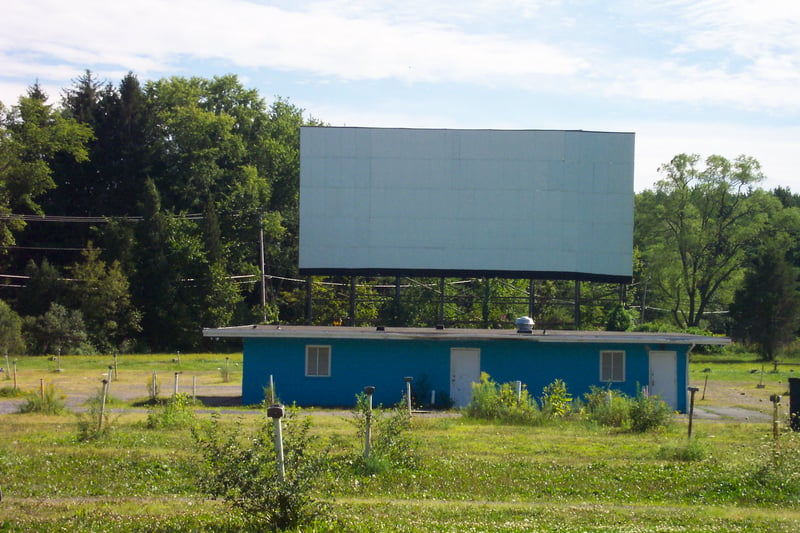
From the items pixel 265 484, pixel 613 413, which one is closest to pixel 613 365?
pixel 613 413

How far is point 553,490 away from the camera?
12.7m

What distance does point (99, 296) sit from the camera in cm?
5569

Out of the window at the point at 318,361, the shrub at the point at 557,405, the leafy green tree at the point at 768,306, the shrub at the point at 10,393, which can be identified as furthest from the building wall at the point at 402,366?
the leafy green tree at the point at 768,306

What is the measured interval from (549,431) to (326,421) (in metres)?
5.55

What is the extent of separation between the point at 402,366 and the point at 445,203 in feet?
48.3

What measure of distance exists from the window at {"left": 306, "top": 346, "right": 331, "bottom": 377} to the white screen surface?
13097 mm

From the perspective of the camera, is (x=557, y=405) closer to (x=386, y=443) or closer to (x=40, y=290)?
(x=386, y=443)

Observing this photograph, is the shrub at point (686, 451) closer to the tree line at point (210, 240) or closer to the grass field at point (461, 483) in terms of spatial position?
the grass field at point (461, 483)

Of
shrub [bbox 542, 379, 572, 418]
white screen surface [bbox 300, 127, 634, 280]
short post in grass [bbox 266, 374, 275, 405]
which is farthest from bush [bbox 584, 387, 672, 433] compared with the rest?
white screen surface [bbox 300, 127, 634, 280]

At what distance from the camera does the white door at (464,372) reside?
95.3ft

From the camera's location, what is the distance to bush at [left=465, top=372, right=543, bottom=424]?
2256 centimetres

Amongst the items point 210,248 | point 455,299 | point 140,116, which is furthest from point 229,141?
point 455,299

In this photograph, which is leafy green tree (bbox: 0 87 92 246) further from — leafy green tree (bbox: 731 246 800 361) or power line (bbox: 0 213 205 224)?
leafy green tree (bbox: 731 246 800 361)

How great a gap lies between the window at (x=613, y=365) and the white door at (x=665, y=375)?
1.07 m
